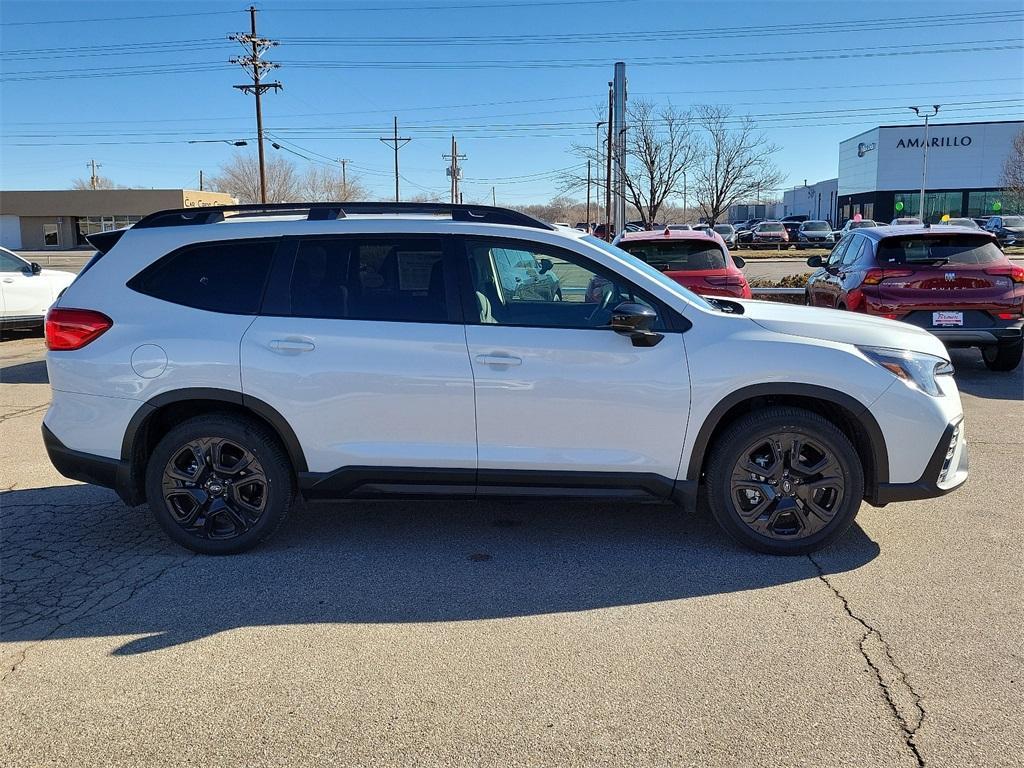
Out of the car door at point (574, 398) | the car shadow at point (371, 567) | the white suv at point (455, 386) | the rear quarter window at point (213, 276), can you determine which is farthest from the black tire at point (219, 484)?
the car door at point (574, 398)

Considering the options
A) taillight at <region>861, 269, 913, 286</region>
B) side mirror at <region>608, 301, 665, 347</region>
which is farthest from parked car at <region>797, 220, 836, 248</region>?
side mirror at <region>608, 301, 665, 347</region>

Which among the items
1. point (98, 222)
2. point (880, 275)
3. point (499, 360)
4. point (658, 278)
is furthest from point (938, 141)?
point (499, 360)

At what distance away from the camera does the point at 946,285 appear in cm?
949

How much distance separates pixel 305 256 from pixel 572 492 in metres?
1.94

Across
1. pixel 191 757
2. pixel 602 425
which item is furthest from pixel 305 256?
pixel 191 757

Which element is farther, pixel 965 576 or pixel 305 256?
pixel 305 256

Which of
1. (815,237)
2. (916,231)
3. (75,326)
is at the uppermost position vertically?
(815,237)

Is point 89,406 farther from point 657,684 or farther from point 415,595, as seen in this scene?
point 657,684

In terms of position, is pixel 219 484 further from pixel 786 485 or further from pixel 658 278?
pixel 786 485

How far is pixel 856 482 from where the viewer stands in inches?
183

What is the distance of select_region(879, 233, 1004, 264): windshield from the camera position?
9625 millimetres

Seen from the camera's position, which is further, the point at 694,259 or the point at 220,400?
the point at 694,259

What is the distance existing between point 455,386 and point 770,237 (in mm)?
49692

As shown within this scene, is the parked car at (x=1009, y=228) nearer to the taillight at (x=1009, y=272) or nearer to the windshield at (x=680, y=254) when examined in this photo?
the taillight at (x=1009, y=272)
